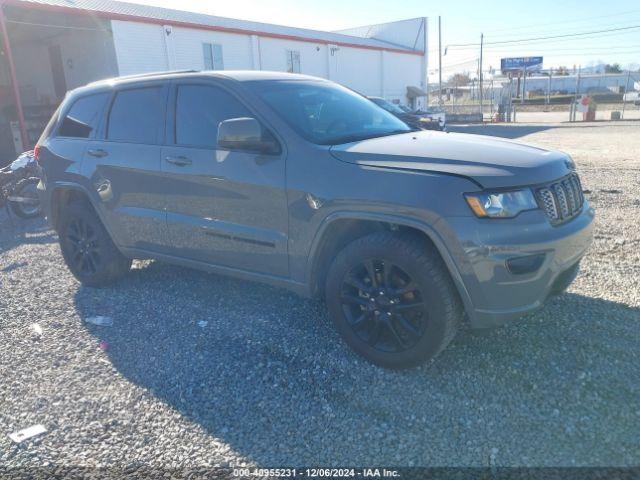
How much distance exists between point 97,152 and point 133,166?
551 millimetres

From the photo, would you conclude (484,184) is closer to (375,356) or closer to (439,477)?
(375,356)

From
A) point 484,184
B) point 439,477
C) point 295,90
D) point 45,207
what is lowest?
point 439,477

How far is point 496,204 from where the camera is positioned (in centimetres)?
278

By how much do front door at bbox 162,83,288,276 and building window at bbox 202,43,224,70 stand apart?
58.7 feet

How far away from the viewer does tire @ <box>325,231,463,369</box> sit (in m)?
2.95

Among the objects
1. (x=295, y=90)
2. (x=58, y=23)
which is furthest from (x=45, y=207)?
(x=58, y=23)

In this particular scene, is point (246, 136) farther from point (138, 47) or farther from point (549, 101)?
point (549, 101)

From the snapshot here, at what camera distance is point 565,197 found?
10.1ft

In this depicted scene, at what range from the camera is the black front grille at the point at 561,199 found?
2.92m

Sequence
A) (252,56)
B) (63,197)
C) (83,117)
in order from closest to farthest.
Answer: (83,117) < (63,197) < (252,56)

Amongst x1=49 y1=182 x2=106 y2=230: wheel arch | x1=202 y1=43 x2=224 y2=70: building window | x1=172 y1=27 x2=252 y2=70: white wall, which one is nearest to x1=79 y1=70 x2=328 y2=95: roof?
x1=49 y1=182 x2=106 y2=230: wheel arch

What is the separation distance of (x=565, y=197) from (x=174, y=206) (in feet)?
9.26

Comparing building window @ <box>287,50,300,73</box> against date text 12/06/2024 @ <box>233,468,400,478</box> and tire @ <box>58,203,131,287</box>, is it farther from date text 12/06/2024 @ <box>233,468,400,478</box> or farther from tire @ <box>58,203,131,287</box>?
date text 12/06/2024 @ <box>233,468,400,478</box>

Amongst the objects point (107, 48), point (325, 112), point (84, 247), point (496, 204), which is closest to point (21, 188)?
point (84, 247)
